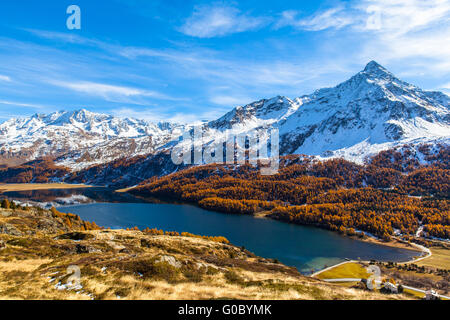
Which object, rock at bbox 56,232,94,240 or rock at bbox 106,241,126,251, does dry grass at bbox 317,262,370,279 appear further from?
rock at bbox 56,232,94,240

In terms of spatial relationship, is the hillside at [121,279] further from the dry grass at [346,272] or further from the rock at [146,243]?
the dry grass at [346,272]

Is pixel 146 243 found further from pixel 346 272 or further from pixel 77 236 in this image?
pixel 346 272

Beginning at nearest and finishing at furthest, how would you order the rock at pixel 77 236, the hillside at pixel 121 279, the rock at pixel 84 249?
the hillside at pixel 121 279 → the rock at pixel 84 249 → the rock at pixel 77 236

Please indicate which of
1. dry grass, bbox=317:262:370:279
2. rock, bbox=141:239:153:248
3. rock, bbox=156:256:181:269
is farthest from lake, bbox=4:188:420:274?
rock, bbox=156:256:181:269

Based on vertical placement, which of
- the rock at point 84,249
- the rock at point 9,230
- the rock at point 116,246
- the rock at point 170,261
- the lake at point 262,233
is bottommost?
the lake at point 262,233

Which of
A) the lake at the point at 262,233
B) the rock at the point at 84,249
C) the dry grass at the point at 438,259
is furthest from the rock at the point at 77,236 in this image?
the dry grass at the point at 438,259

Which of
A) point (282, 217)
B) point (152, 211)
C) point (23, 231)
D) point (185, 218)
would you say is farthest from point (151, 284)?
point (152, 211)

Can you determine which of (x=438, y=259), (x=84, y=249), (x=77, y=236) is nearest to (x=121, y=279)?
(x=84, y=249)

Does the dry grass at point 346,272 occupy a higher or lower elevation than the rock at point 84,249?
lower
